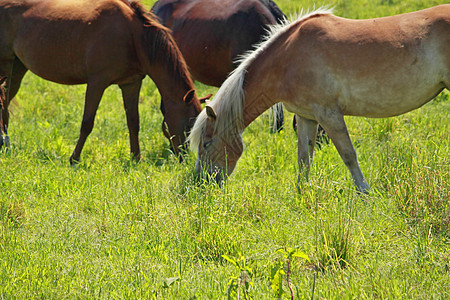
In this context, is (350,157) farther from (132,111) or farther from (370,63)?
(132,111)

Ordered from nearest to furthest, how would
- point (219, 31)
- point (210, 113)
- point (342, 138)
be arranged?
point (342, 138) < point (210, 113) < point (219, 31)

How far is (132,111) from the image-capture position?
6.81 m

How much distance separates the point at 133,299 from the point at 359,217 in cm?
187

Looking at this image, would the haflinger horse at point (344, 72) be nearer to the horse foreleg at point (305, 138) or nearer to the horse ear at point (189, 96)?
the horse foreleg at point (305, 138)

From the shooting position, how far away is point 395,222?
3.97m

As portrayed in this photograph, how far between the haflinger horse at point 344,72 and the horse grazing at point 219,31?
1.79m

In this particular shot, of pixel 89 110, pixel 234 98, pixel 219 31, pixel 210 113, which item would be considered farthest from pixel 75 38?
pixel 234 98

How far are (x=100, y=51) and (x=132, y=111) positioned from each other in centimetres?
90

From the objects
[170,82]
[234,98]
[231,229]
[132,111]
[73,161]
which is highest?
[234,98]

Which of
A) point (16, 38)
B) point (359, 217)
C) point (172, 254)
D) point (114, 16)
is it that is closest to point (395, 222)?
point (359, 217)

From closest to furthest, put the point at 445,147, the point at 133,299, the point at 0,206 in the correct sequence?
the point at 133,299 < the point at 0,206 < the point at 445,147

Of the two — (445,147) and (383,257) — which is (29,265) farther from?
(445,147)

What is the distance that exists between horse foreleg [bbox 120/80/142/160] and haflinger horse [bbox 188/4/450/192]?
193cm

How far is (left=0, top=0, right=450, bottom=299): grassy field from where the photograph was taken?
10.5 ft
